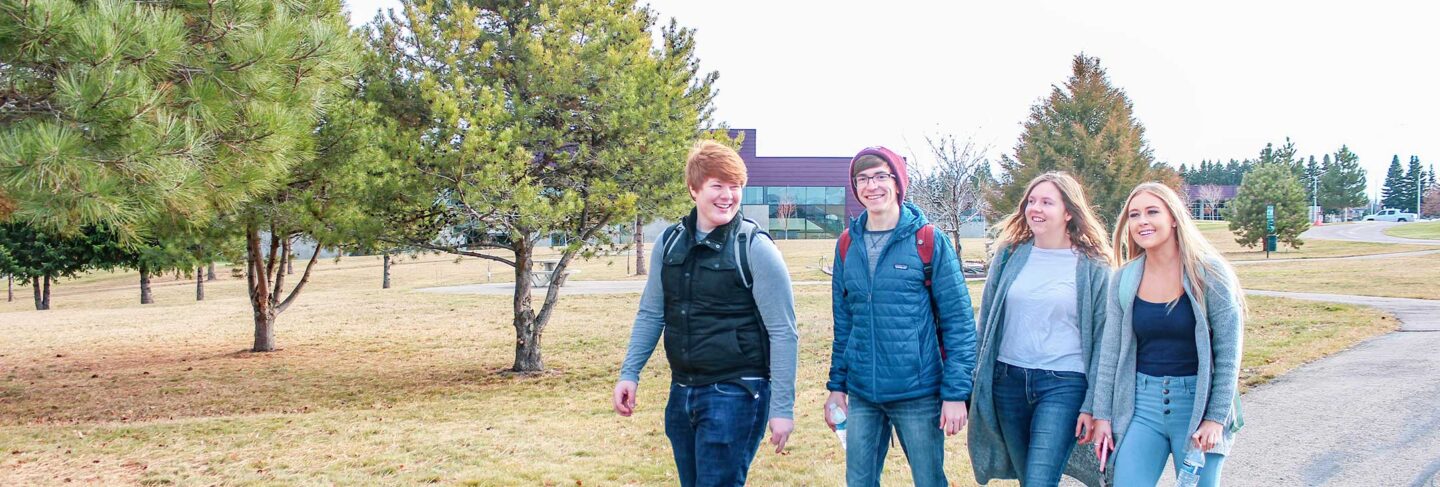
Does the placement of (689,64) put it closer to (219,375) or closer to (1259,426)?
(219,375)

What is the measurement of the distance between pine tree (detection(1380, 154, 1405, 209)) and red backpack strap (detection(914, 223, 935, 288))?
120731 millimetres

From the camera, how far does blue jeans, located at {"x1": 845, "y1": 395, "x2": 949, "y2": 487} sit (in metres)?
3.14

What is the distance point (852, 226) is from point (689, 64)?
21.2 m

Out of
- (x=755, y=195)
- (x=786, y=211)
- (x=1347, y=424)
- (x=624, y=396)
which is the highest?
(x=755, y=195)

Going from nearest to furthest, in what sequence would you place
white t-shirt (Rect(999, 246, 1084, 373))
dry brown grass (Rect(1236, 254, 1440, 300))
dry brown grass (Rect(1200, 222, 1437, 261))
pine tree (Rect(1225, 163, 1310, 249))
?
white t-shirt (Rect(999, 246, 1084, 373))
dry brown grass (Rect(1236, 254, 1440, 300))
dry brown grass (Rect(1200, 222, 1437, 261))
pine tree (Rect(1225, 163, 1310, 249))

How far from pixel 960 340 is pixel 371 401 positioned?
818 centimetres

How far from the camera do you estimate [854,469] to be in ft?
10.7

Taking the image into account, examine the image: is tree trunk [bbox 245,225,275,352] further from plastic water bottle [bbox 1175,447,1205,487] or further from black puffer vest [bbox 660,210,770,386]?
plastic water bottle [bbox 1175,447,1205,487]

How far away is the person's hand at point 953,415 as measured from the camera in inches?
120

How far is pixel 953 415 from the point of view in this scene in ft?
10.0

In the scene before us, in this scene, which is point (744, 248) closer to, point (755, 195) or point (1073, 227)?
point (1073, 227)

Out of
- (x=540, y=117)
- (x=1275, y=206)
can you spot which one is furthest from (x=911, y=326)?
(x=1275, y=206)

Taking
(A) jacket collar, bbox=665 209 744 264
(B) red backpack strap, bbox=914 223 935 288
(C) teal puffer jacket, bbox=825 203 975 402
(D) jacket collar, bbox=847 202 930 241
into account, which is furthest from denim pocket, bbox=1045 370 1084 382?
(A) jacket collar, bbox=665 209 744 264

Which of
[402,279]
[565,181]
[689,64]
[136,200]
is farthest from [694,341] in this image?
[402,279]
